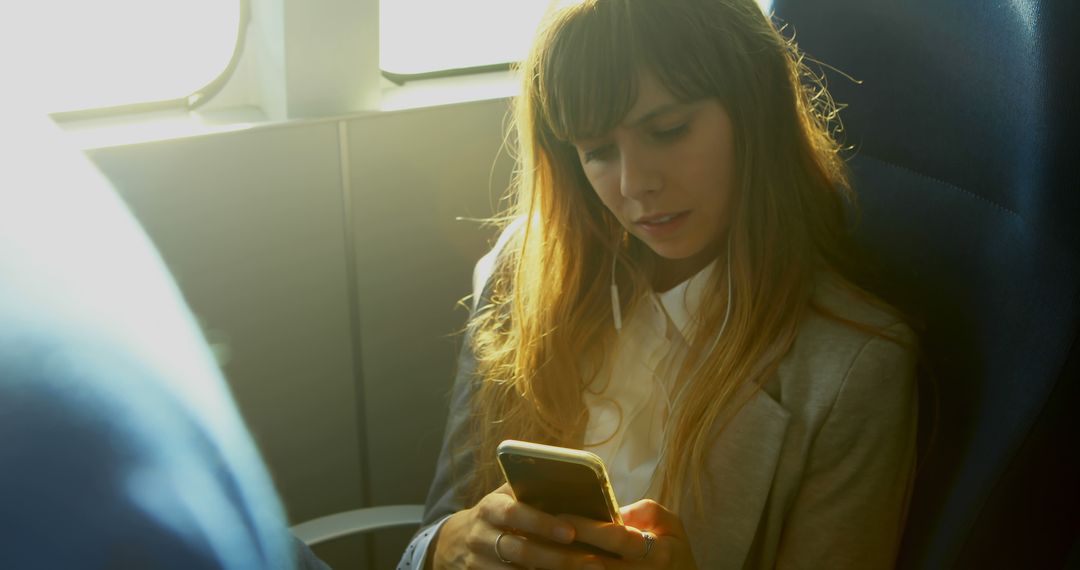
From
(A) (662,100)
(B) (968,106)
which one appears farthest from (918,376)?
(A) (662,100)

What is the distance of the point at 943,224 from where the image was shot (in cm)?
137

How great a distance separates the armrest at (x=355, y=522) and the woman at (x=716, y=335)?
0.21 m

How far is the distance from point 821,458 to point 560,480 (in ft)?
1.06

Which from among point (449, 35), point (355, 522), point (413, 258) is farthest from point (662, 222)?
point (449, 35)

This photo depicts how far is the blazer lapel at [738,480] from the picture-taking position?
139 cm

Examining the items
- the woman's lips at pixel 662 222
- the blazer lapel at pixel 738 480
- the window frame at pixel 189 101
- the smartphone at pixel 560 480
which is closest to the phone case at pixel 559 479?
the smartphone at pixel 560 480

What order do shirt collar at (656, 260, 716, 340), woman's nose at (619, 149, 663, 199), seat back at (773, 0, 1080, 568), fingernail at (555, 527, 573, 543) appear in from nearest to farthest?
seat back at (773, 0, 1080, 568) → fingernail at (555, 527, 573, 543) → woman's nose at (619, 149, 663, 199) → shirt collar at (656, 260, 716, 340)

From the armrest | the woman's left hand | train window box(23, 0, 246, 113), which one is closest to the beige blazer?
the woman's left hand

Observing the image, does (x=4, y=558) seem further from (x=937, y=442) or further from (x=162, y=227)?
(x=162, y=227)

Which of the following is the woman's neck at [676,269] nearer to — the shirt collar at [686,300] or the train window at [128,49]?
the shirt collar at [686,300]

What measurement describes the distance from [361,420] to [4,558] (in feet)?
5.84

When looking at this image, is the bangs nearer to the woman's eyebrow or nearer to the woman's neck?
the woman's eyebrow

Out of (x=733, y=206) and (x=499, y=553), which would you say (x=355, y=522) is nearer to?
(x=499, y=553)

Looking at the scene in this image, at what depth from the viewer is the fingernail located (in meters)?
1.30
